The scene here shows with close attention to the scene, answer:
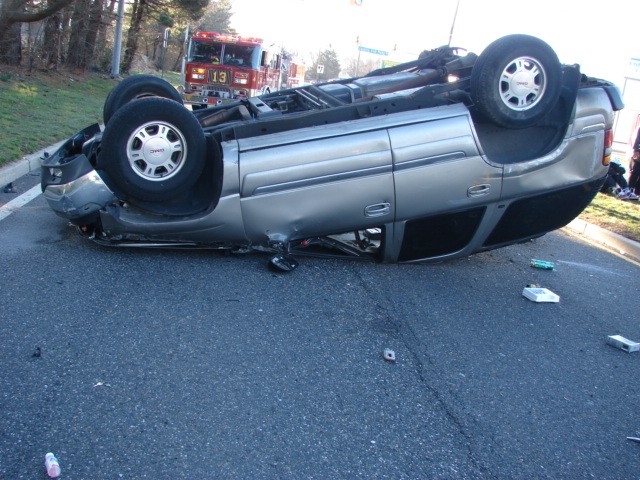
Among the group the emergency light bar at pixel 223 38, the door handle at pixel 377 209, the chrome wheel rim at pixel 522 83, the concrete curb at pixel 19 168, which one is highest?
the chrome wheel rim at pixel 522 83

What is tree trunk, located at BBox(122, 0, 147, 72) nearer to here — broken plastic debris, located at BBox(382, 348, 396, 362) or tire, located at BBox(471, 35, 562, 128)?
tire, located at BBox(471, 35, 562, 128)

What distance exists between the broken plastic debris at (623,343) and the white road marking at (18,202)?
5508 mm

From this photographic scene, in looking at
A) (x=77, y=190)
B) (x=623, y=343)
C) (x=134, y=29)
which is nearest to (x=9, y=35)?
(x=134, y=29)

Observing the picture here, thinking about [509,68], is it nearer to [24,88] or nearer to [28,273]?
[28,273]

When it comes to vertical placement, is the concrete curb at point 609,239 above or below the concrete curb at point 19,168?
above

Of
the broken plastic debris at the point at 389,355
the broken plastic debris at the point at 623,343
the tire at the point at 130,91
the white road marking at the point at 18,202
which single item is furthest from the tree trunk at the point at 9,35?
the broken plastic debris at the point at 623,343

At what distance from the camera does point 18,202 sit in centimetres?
710

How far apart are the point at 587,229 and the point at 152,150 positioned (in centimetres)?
647

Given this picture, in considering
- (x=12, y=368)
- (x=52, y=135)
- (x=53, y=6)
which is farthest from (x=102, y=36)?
(x=12, y=368)

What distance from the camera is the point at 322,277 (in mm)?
5516

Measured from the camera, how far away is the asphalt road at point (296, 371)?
305cm

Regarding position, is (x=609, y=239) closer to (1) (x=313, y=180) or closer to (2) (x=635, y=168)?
(2) (x=635, y=168)

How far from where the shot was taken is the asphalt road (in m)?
3.05

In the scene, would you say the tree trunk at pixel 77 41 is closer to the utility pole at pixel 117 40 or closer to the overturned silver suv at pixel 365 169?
the utility pole at pixel 117 40
